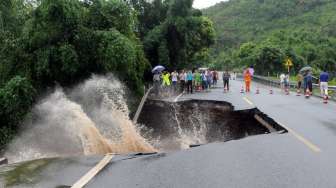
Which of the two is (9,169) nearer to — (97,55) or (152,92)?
(97,55)

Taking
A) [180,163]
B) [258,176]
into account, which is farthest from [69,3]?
[258,176]

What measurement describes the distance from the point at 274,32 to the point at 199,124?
99.5 metres

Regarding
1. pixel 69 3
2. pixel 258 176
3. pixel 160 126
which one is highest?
pixel 69 3

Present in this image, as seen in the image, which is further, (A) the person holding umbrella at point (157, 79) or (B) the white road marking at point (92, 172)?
(A) the person holding umbrella at point (157, 79)

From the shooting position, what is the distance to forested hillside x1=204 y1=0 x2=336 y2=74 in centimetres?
8981

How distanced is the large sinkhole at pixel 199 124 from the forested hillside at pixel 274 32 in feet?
204

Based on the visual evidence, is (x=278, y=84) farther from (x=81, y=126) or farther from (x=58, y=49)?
(x=81, y=126)

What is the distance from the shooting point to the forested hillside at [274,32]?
3536 inches

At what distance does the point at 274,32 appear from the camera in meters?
118

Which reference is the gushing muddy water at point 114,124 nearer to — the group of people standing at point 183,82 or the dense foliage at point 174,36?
the group of people standing at point 183,82

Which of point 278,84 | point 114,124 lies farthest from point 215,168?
point 278,84

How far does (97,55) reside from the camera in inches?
974

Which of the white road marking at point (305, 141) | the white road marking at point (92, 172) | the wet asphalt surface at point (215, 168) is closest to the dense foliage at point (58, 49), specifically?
the white road marking at point (305, 141)

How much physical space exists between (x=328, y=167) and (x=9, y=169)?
16.4 ft
